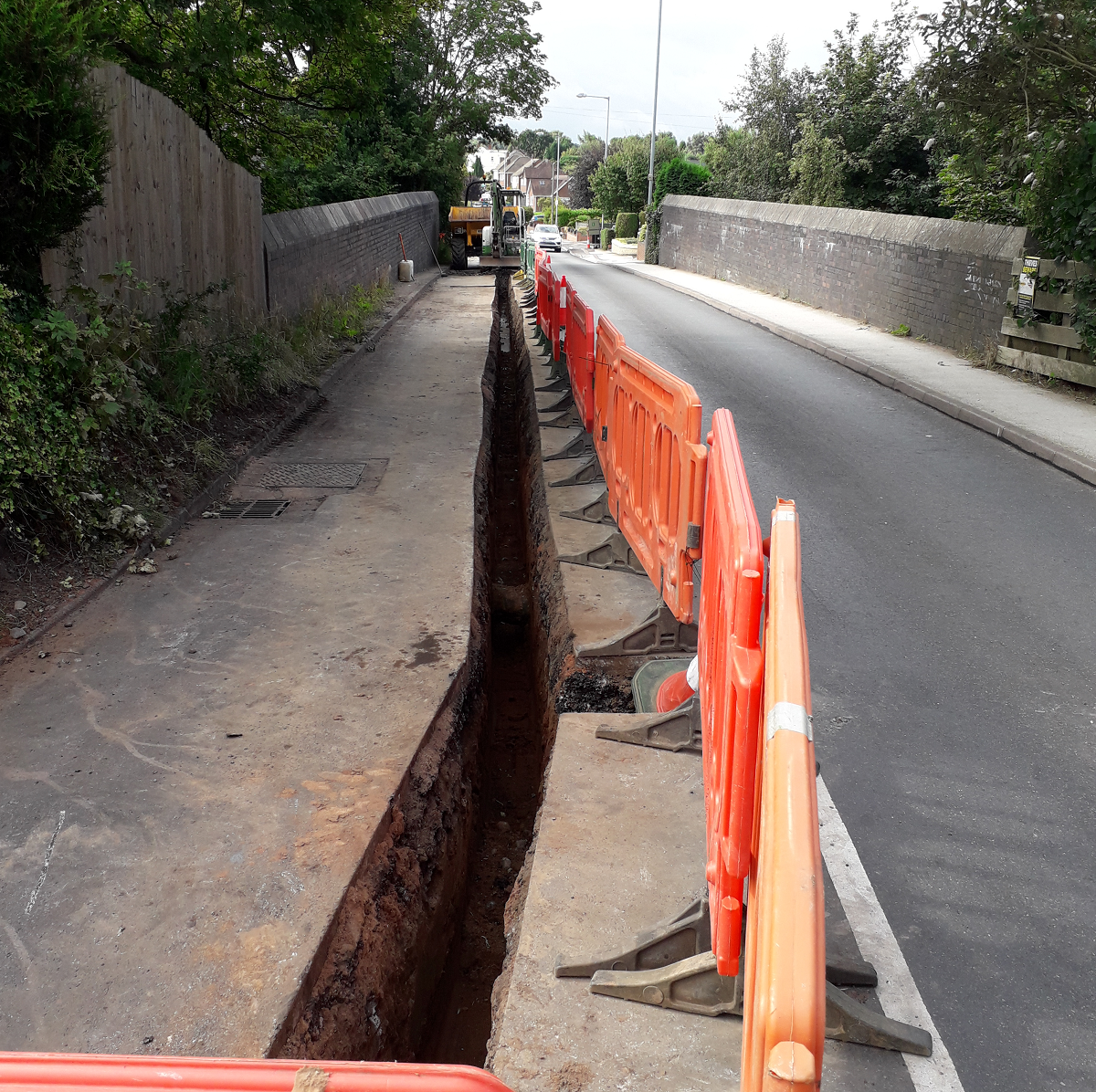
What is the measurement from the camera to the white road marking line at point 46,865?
3.24 meters

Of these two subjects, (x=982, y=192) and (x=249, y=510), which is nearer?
(x=249, y=510)

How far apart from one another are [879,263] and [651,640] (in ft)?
50.7

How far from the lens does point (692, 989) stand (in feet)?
9.09

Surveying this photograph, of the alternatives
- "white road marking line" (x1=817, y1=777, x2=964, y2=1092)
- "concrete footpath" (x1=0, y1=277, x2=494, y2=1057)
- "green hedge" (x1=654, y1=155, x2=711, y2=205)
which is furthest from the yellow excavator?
"white road marking line" (x1=817, y1=777, x2=964, y2=1092)

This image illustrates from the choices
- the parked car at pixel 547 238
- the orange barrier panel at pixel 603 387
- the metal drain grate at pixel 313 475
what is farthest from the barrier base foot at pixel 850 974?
the parked car at pixel 547 238

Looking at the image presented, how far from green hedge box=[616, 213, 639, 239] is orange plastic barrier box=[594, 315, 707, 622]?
5128 centimetres

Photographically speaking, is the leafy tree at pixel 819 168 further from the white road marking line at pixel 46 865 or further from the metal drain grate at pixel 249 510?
the white road marking line at pixel 46 865

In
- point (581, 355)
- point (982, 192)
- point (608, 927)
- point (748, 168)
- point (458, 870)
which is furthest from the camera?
point (748, 168)

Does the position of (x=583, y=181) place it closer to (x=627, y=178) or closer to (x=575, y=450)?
(x=627, y=178)

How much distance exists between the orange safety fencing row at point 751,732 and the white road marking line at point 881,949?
468mm

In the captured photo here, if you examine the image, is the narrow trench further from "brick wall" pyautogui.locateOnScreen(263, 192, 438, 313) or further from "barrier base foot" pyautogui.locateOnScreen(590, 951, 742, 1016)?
"brick wall" pyautogui.locateOnScreen(263, 192, 438, 313)

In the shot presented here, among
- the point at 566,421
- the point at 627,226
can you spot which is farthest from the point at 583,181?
the point at 566,421

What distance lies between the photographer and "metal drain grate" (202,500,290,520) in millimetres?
7355

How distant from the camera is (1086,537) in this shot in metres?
7.05
